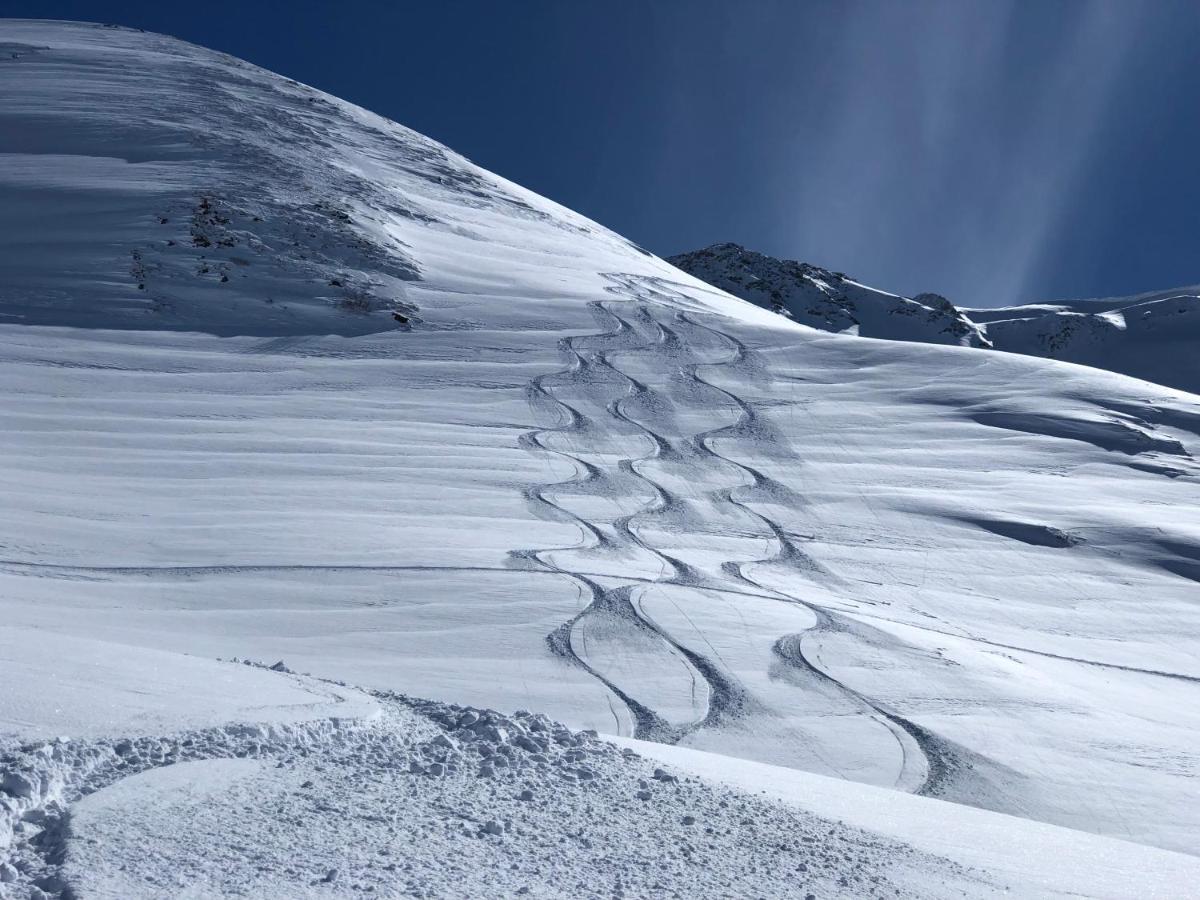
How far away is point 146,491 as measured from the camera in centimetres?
1172

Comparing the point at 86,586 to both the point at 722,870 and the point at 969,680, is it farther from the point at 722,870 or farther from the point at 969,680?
the point at 969,680

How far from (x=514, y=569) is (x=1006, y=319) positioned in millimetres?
113320

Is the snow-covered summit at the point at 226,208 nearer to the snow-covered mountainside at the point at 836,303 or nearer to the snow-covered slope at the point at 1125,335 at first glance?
the snow-covered mountainside at the point at 836,303

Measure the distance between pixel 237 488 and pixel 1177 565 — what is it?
12.4 m

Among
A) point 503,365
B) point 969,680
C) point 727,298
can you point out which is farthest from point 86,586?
point 727,298

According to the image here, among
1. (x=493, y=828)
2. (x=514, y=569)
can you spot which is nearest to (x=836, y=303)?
(x=514, y=569)

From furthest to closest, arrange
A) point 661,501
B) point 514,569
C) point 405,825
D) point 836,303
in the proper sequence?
point 836,303, point 661,501, point 514,569, point 405,825

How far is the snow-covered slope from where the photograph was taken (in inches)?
3300

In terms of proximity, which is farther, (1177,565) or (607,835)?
(1177,565)

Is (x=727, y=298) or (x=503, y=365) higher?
(x=727, y=298)

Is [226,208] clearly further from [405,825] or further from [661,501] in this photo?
[405,825]

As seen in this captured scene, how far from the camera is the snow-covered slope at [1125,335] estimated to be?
83812 millimetres

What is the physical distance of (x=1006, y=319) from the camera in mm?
113938

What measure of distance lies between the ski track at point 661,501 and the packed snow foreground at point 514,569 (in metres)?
0.07
